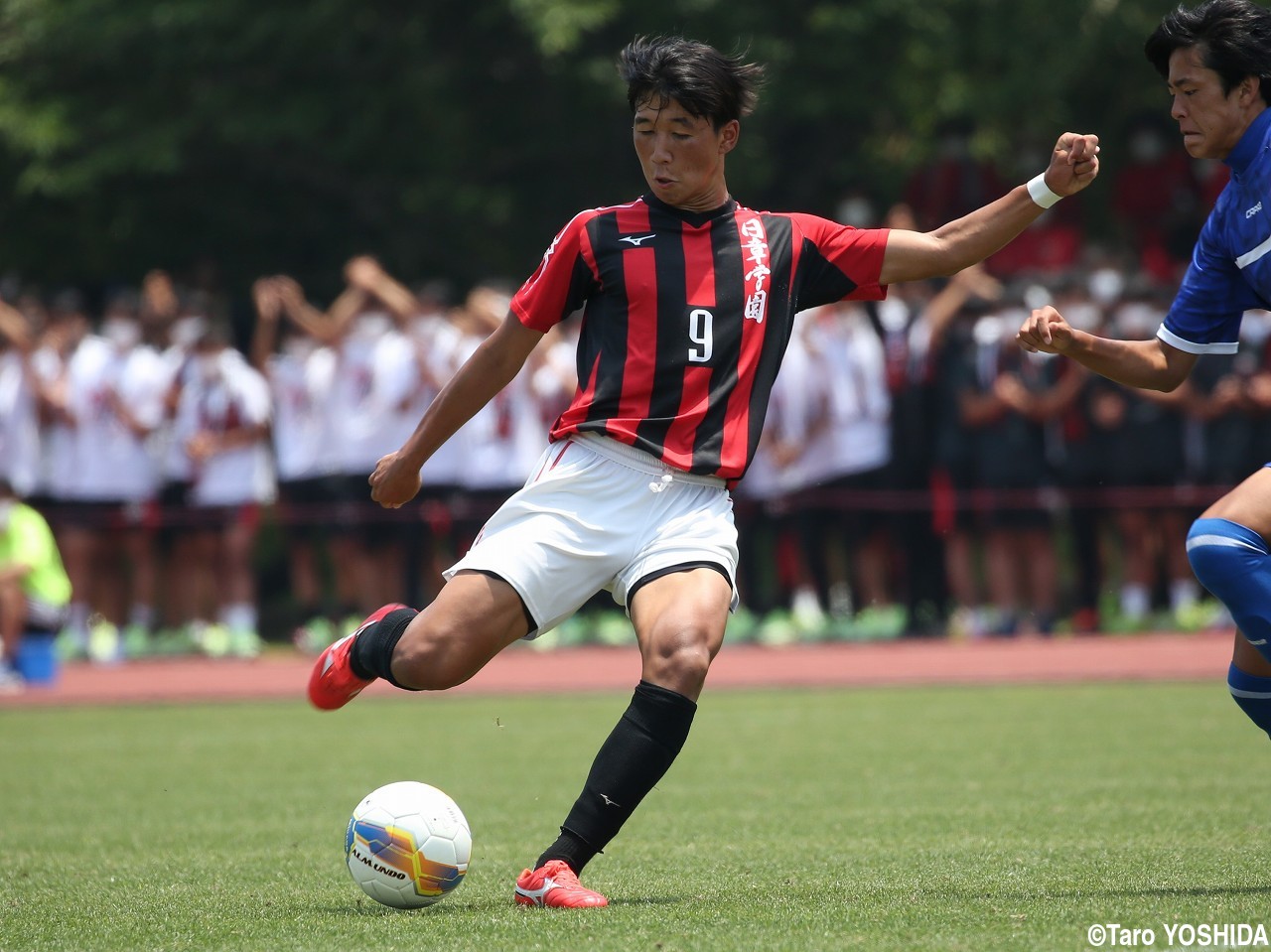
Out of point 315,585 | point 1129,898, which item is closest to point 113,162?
point 315,585

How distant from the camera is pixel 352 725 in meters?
11.8

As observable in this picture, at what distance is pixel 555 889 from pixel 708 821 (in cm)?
218

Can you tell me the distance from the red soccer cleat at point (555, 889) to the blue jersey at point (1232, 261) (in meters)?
2.55

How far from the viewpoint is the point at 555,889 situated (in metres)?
5.39

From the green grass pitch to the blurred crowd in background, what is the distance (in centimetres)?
356

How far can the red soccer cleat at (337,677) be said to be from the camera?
5.96m

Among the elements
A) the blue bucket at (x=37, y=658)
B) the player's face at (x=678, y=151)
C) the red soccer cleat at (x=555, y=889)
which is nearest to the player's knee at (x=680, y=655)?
the red soccer cleat at (x=555, y=889)

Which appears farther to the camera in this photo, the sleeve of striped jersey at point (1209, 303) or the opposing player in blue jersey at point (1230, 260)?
the sleeve of striped jersey at point (1209, 303)

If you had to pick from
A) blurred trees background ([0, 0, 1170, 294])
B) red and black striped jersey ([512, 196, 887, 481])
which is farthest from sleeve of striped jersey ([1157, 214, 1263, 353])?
blurred trees background ([0, 0, 1170, 294])

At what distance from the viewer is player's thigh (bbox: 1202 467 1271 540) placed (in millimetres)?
5410

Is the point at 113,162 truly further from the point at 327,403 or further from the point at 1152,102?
the point at 1152,102

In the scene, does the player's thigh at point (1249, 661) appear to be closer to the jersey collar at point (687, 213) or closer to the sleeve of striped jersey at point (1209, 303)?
the sleeve of striped jersey at point (1209, 303)

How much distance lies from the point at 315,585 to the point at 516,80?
6430 millimetres

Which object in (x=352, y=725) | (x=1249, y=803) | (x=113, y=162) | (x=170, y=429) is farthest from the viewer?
(x=113, y=162)
